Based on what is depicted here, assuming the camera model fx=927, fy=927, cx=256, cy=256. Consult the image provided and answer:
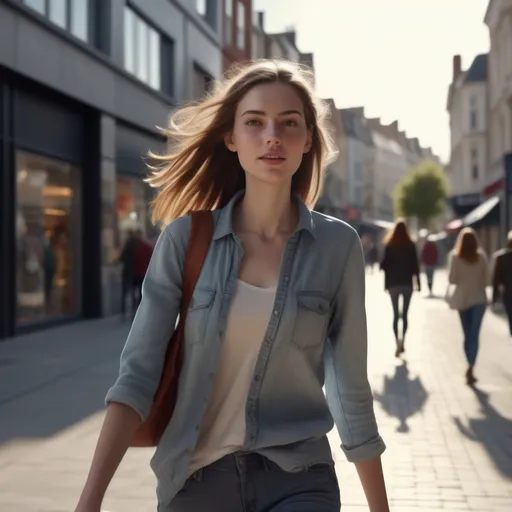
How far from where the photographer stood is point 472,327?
10.1m

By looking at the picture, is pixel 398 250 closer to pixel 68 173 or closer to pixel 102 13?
pixel 68 173

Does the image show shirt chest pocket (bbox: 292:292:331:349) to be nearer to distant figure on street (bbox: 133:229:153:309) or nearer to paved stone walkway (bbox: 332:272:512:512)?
paved stone walkway (bbox: 332:272:512:512)

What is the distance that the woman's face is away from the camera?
2.33m

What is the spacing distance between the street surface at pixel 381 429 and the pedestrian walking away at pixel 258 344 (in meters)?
2.77

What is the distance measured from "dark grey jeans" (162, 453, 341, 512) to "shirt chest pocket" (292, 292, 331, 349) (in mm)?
299

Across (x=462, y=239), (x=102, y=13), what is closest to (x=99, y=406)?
(x=462, y=239)

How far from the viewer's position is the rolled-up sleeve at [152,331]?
2.09 metres

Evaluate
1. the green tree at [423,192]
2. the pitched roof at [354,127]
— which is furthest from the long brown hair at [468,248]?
the pitched roof at [354,127]

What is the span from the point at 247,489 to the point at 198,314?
1.39ft

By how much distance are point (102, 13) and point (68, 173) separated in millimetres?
3503

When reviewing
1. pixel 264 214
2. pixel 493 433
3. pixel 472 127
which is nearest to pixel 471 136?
pixel 472 127

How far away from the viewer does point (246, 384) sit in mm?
2219

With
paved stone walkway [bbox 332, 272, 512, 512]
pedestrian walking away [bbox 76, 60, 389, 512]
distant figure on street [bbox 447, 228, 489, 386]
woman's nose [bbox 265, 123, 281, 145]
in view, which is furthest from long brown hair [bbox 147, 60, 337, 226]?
distant figure on street [bbox 447, 228, 489, 386]

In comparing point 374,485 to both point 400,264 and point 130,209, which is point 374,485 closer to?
point 400,264
